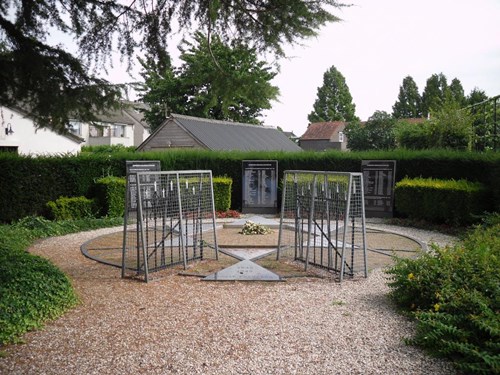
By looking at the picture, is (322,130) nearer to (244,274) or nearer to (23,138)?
(23,138)

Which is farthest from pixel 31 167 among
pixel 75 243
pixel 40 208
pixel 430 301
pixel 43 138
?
pixel 43 138

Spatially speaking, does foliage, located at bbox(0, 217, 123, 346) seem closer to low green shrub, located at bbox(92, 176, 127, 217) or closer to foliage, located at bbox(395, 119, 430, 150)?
low green shrub, located at bbox(92, 176, 127, 217)

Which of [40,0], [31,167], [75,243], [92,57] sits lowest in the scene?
[75,243]

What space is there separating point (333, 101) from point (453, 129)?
177 ft

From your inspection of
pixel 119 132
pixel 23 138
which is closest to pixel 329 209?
pixel 23 138

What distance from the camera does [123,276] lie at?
23.4 feet

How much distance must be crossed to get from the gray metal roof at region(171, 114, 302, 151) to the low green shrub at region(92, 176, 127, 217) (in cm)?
1024

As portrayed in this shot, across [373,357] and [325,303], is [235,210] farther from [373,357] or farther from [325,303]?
[373,357]

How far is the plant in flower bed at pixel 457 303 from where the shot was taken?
3.78 m

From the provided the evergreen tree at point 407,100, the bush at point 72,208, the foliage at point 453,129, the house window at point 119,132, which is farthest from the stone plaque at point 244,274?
the evergreen tree at point 407,100

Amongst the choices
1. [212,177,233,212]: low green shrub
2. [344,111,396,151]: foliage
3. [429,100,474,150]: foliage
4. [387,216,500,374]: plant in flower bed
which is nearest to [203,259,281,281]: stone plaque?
[387,216,500,374]: plant in flower bed

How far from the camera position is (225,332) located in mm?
4668

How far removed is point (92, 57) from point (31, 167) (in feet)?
31.1

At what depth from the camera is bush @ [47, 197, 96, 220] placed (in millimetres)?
13711
